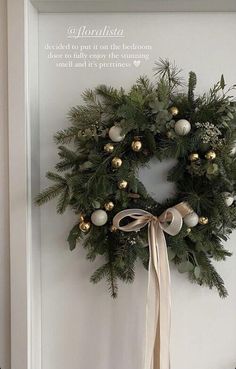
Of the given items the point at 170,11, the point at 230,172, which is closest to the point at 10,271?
the point at 230,172

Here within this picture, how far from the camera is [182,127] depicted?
0.85 metres

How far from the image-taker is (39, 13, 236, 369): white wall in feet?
3.24

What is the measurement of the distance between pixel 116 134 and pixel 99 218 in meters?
0.20

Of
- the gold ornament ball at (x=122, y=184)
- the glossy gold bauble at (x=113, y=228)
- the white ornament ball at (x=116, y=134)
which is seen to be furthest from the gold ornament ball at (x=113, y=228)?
the white ornament ball at (x=116, y=134)

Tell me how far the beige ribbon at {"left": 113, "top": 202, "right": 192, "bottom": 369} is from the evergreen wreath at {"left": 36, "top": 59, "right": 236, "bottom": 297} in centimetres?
3

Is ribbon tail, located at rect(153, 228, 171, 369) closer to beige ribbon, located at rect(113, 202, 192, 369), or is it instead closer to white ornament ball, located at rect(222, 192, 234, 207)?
beige ribbon, located at rect(113, 202, 192, 369)

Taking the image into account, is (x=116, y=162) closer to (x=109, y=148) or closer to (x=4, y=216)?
(x=109, y=148)

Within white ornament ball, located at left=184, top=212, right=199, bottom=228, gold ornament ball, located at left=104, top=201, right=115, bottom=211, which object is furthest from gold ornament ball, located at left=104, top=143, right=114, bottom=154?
white ornament ball, located at left=184, top=212, right=199, bottom=228

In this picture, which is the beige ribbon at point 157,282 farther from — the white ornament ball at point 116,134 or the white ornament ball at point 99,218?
the white ornament ball at point 116,134

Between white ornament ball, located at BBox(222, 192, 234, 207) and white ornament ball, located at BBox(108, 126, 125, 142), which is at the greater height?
white ornament ball, located at BBox(108, 126, 125, 142)

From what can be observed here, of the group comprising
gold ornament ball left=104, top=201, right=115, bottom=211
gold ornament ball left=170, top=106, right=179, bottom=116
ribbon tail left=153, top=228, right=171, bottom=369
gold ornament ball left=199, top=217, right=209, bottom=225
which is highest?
gold ornament ball left=170, top=106, right=179, bottom=116

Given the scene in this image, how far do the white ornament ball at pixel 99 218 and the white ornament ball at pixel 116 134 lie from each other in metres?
0.17

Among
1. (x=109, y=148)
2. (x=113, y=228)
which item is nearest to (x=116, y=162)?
(x=109, y=148)

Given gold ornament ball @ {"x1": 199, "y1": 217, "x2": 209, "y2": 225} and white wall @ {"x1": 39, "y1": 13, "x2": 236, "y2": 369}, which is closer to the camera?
gold ornament ball @ {"x1": 199, "y1": 217, "x2": 209, "y2": 225}
